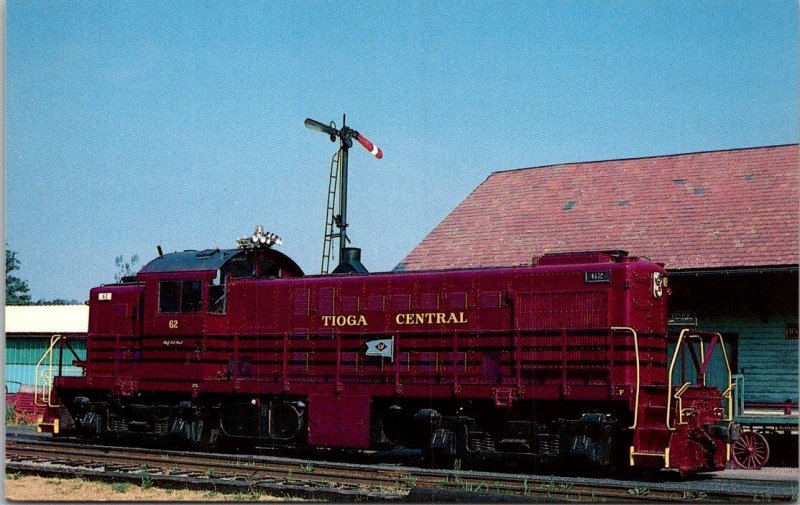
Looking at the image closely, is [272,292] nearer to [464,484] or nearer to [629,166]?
[464,484]

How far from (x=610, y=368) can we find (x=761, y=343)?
5990mm

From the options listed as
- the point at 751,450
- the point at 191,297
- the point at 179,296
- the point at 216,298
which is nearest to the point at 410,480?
the point at 216,298

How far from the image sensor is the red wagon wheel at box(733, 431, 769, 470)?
17453 mm

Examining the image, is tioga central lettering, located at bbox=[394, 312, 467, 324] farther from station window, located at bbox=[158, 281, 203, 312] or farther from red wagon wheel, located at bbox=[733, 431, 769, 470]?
red wagon wheel, located at bbox=[733, 431, 769, 470]

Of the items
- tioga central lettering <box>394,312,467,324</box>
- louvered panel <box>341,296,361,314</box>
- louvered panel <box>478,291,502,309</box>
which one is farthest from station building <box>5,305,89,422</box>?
louvered panel <box>478,291,502,309</box>

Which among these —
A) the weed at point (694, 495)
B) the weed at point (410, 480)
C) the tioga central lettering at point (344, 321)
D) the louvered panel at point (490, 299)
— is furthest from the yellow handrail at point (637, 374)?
the tioga central lettering at point (344, 321)

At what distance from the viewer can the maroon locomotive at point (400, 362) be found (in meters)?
15.3

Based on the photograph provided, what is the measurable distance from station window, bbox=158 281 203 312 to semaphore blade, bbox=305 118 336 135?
576cm

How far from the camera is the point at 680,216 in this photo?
2214 centimetres

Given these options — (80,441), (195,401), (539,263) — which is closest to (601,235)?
(539,263)

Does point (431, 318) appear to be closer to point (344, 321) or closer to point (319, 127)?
point (344, 321)

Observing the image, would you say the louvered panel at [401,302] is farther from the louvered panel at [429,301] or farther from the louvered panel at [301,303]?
the louvered panel at [301,303]

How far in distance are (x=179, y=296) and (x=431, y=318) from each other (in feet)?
16.0

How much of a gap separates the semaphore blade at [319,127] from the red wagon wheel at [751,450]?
11.0 m
